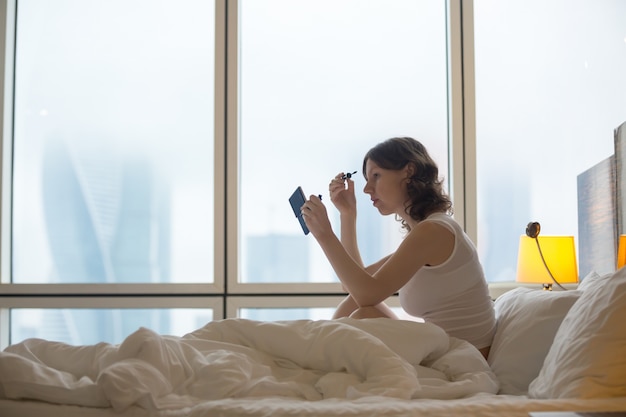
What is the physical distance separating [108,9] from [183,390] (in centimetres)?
308

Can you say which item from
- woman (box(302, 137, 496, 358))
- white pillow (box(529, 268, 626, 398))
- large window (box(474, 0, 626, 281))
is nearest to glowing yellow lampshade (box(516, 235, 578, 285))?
large window (box(474, 0, 626, 281))

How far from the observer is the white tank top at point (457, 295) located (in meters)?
1.99

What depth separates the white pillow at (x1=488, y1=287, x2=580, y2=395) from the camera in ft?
5.68

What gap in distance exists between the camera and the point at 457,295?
80.0 inches

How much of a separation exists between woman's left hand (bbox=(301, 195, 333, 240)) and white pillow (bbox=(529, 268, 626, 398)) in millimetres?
869

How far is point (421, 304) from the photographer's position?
82.4 inches

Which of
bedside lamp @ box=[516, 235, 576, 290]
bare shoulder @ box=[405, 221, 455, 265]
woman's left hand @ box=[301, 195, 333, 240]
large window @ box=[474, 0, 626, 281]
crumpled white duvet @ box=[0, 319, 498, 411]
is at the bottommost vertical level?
crumpled white duvet @ box=[0, 319, 498, 411]

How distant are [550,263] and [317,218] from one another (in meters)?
1.33

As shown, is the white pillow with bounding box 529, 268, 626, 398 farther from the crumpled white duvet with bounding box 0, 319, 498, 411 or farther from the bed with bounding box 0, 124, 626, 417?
the crumpled white duvet with bounding box 0, 319, 498, 411

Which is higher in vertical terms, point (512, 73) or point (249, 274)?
point (512, 73)

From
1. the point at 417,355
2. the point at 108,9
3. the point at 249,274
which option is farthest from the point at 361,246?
the point at 417,355

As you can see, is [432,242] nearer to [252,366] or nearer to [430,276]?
[430,276]

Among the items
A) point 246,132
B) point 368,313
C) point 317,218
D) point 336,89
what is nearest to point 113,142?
point 246,132

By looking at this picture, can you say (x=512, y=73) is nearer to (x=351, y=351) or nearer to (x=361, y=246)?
(x=361, y=246)
